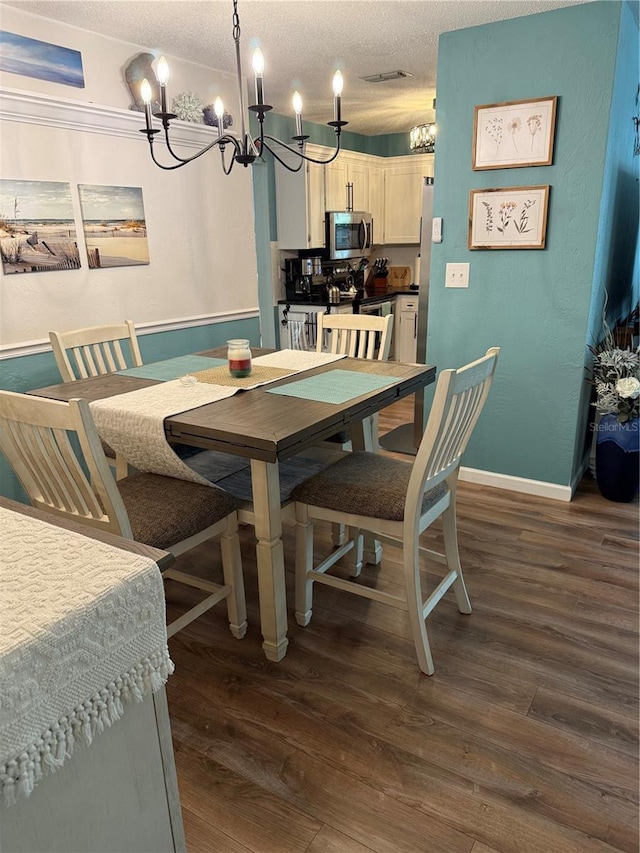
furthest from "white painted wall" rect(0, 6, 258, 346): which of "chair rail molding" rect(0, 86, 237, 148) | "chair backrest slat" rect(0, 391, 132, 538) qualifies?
"chair backrest slat" rect(0, 391, 132, 538)

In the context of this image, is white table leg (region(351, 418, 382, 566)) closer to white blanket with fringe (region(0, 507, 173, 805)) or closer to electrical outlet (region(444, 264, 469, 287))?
Result: electrical outlet (region(444, 264, 469, 287))

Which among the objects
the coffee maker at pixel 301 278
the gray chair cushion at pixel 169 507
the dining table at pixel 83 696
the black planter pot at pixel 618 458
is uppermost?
the coffee maker at pixel 301 278

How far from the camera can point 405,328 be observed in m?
6.22

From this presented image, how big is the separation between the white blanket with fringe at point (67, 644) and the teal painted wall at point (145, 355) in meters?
2.16

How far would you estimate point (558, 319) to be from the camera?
3.08 meters

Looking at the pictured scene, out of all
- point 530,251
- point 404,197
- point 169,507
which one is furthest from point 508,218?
point 404,197

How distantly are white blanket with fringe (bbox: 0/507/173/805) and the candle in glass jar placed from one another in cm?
144

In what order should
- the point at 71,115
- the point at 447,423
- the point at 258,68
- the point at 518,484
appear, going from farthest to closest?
the point at 518,484, the point at 71,115, the point at 258,68, the point at 447,423

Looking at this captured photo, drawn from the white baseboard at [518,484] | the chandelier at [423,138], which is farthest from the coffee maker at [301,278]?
the white baseboard at [518,484]

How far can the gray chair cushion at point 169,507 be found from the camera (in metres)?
1.82

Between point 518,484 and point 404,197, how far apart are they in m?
3.89

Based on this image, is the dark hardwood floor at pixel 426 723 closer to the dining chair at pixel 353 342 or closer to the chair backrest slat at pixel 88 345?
the dining chair at pixel 353 342

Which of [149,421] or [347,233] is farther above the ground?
[347,233]

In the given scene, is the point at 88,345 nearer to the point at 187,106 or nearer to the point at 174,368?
the point at 174,368
